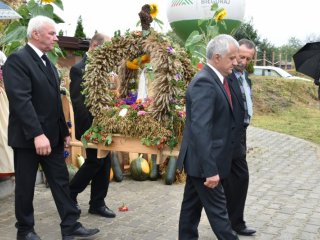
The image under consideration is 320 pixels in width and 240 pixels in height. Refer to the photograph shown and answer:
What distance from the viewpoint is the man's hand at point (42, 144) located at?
394 cm

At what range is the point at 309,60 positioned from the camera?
307 inches

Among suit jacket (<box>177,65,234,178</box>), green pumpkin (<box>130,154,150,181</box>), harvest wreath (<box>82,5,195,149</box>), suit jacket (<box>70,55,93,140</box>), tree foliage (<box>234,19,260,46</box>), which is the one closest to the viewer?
suit jacket (<box>177,65,234,178</box>)

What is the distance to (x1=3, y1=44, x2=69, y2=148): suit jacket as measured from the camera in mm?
3930

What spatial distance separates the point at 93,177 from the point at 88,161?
0.24 metres

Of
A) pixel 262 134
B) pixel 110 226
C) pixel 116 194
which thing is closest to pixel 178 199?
pixel 116 194

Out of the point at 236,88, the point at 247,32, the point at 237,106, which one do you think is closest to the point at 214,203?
the point at 237,106

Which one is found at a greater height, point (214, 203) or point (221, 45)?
point (221, 45)

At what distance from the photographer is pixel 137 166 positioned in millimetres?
6953

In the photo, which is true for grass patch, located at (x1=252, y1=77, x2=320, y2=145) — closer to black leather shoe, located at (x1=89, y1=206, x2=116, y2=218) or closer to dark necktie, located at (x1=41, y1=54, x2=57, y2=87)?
black leather shoe, located at (x1=89, y1=206, x2=116, y2=218)

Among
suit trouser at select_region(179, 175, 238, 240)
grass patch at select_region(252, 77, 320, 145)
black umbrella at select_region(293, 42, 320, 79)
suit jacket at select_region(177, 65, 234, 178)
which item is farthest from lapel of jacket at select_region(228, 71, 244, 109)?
grass patch at select_region(252, 77, 320, 145)

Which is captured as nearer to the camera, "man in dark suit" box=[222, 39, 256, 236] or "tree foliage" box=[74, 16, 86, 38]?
"man in dark suit" box=[222, 39, 256, 236]

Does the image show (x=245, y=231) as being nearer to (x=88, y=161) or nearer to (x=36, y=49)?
(x=88, y=161)

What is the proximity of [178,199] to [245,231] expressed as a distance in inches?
57.7

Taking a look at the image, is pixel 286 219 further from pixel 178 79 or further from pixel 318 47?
pixel 318 47
